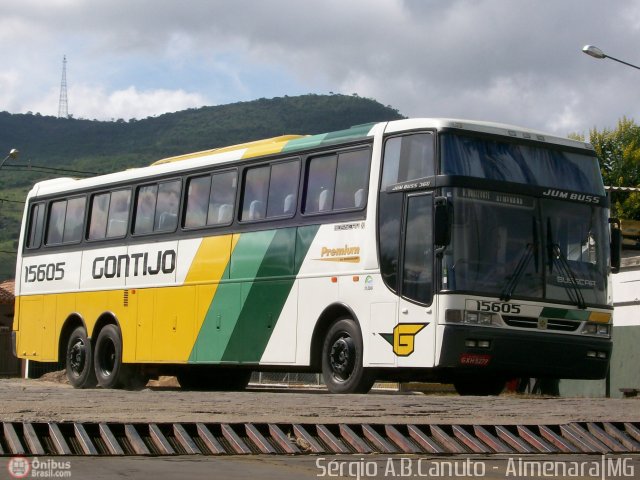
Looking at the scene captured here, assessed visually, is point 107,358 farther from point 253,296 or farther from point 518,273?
point 518,273

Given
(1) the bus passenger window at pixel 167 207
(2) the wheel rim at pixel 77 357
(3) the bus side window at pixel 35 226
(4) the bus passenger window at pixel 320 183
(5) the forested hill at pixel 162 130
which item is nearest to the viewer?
(4) the bus passenger window at pixel 320 183

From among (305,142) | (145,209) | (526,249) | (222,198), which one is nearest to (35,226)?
(145,209)

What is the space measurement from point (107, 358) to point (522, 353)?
9623mm

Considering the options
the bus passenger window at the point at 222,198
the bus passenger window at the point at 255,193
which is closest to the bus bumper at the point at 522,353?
the bus passenger window at the point at 255,193

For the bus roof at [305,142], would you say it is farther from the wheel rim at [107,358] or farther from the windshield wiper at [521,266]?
the wheel rim at [107,358]

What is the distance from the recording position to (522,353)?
17.3 meters

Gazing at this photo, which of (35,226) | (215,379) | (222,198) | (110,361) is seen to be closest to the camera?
(222,198)

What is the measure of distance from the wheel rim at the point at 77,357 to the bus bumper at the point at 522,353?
961 cm

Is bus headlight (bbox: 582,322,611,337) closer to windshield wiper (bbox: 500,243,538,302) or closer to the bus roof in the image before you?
windshield wiper (bbox: 500,243,538,302)

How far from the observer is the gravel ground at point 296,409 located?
12023 mm

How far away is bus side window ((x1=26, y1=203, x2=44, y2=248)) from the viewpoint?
26891 millimetres

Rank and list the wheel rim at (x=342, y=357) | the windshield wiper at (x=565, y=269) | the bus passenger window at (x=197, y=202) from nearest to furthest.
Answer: the windshield wiper at (x=565, y=269)
the wheel rim at (x=342, y=357)
the bus passenger window at (x=197, y=202)

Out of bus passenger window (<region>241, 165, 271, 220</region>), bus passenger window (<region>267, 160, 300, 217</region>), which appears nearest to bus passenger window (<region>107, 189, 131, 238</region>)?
bus passenger window (<region>241, 165, 271, 220</region>)

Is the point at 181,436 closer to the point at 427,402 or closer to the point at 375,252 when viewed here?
the point at 427,402
